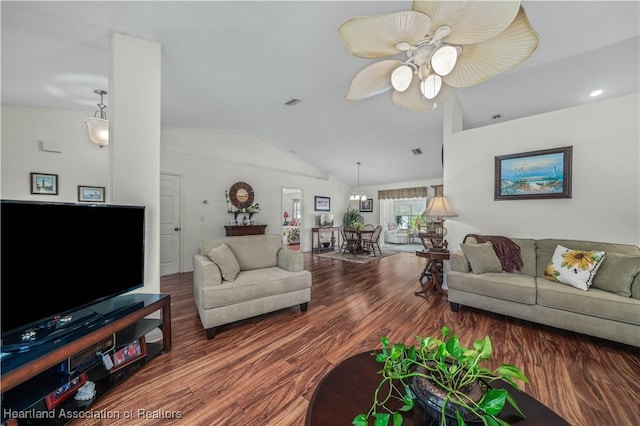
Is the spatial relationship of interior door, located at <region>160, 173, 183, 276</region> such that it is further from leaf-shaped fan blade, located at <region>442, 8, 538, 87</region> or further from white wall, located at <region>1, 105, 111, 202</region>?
leaf-shaped fan blade, located at <region>442, 8, 538, 87</region>

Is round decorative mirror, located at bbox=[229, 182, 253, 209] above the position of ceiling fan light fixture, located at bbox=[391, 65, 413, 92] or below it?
below

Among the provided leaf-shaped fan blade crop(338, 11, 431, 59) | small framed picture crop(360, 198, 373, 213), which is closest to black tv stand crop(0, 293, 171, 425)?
leaf-shaped fan blade crop(338, 11, 431, 59)

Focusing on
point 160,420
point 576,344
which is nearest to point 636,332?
point 576,344

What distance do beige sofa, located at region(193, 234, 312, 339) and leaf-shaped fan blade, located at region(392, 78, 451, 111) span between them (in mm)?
1957

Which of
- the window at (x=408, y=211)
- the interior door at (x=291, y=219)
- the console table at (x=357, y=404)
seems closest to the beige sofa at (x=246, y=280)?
the console table at (x=357, y=404)

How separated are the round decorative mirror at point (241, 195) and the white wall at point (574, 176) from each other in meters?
4.37

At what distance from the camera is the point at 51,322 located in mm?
1438

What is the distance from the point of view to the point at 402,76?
5.16 ft

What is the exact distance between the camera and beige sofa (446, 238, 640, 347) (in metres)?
2.01

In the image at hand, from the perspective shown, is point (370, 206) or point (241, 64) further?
point (370, 206)

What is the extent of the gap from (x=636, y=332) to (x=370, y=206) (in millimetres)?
6851

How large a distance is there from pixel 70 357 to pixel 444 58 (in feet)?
8.90

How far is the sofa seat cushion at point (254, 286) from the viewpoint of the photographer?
2.22m

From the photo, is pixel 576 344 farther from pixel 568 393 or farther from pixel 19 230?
pixel 19 230
